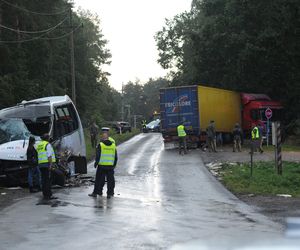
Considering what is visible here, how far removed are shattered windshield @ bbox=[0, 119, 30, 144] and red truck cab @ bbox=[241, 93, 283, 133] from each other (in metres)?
24.4

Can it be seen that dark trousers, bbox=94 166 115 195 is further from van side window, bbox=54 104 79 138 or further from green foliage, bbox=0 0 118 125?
green foliage, bbox=0 0 118 125

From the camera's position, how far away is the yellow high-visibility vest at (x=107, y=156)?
46.8ft

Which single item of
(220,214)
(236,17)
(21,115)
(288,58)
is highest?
(236,17)

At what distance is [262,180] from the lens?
1789 cm

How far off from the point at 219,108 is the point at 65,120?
19.8m

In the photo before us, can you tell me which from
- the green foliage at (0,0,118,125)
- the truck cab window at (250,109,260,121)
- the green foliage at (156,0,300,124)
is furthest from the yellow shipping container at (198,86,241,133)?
the green foliage at (0,0,118,125)

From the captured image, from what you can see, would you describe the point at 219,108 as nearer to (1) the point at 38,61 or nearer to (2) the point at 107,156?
(1) the point at 38,61

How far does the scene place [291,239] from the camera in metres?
3.70

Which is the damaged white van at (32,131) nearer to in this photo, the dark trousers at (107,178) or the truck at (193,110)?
the dark trousers at (107,178)

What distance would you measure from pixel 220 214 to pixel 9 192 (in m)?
7.29

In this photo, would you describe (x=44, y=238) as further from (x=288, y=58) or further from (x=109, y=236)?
(x=288, y=58)

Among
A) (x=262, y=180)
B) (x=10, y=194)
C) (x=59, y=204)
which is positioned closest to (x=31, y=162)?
(x=10, y=194)


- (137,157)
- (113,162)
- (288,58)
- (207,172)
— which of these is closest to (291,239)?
(113,162)

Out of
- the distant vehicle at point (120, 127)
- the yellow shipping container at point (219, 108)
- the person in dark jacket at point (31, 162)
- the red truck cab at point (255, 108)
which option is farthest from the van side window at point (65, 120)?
the distant vehicle at point (120, 127)
